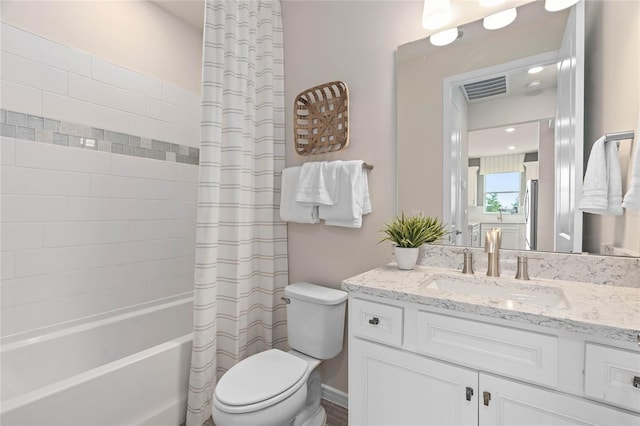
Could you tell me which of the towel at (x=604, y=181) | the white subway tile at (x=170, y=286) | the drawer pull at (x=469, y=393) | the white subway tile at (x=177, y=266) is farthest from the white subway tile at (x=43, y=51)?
the towel at (x=604, y=181)

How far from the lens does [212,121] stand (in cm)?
157

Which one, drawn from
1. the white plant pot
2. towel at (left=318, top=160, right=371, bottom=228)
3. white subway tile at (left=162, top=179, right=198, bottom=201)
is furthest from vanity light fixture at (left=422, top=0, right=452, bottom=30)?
white subway tile at (left=162, top=179, right=198, bottom=201)

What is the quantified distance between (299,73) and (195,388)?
1.90m

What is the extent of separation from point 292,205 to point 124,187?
3.77ft

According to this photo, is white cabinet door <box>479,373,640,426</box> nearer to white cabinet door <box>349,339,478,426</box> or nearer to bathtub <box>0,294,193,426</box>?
white cabinet door <box>349,339,478,426</box>

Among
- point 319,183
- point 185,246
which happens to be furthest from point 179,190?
point 319,183

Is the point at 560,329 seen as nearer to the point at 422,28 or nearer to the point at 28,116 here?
the point at 422,28

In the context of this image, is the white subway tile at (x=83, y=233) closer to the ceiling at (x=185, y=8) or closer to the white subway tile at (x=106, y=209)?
the white subway tile at (x=106, y=209)

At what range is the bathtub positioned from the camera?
1.19m

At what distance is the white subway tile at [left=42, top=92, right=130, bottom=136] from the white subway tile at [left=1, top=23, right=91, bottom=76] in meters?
0.19

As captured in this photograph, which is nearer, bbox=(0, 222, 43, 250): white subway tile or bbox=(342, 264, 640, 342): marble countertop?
bbox=(342, 264, 640, 342): marble countertop

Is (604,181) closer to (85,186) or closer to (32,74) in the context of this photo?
(85,186)

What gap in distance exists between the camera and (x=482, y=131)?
55.4 inches

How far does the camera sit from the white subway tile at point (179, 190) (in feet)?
7.33
